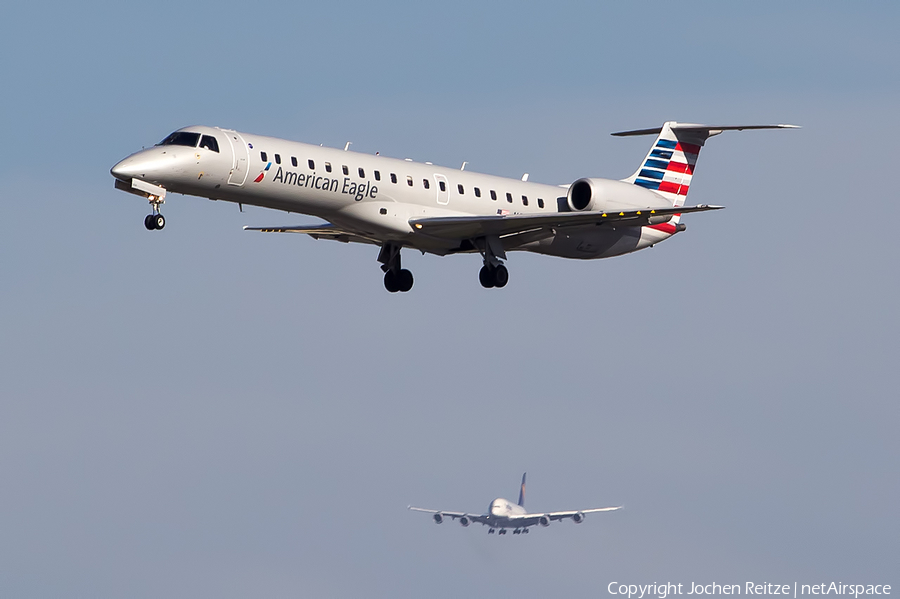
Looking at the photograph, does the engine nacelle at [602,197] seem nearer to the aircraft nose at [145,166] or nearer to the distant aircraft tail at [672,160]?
the distant aircraft tail at [672,160]

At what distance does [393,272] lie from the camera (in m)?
32.8

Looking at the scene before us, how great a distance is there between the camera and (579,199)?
3231cm

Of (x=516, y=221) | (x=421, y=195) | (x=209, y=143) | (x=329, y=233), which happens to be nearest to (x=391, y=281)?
(x=329, y=233)

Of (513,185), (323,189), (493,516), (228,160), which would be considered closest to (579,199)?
(513,185)

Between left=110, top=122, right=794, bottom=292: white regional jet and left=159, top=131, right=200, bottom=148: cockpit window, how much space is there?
20 mm

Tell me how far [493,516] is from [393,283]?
49411 mm

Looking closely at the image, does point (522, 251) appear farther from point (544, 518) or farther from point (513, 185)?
point (544, 518)

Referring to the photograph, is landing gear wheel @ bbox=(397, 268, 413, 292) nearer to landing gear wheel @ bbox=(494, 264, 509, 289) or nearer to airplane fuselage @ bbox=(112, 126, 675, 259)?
airplane fuselage @ bbox=(112, 126, 675, 259)

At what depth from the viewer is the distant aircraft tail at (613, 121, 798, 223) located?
35.0 metres

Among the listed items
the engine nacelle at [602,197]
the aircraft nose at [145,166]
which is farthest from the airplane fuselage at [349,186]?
the engine nacelle at [602,197]

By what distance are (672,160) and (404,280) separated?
776 centimetres

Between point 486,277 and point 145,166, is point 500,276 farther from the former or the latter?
point 145,166

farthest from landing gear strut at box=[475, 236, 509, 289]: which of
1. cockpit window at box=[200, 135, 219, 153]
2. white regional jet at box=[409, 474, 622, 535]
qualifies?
white regional jet at box=[409, 474, 622, 535]

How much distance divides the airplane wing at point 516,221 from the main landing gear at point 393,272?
240 centimetres
